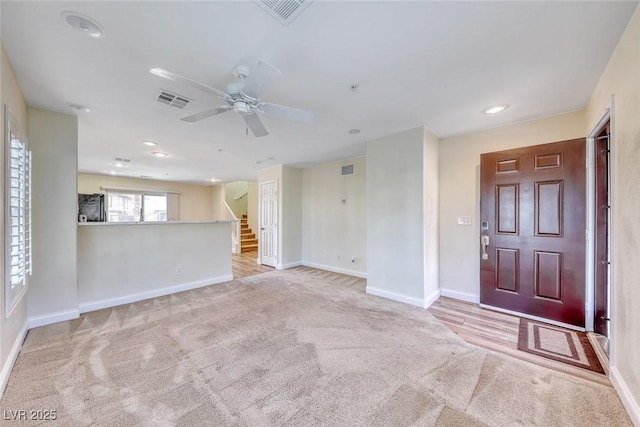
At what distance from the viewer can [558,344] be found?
246 centimetres

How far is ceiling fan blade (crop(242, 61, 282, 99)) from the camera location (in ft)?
5.36

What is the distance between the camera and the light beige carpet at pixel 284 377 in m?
1.60

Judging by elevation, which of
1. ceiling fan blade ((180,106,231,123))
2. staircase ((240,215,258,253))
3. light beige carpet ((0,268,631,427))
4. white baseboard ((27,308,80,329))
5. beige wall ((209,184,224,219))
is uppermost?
ceiling fan blade ((180,106,231,123))

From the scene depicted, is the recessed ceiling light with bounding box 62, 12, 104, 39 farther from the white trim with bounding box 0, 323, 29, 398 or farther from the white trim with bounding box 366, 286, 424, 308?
the white trim with bounding box 366, 286, 424, 308

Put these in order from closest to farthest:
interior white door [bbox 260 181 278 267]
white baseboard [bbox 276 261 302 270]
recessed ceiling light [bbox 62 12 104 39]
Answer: recessed ceiling light [bbox 62 12 104 39] < white baseboard [bbox 276 261 302 270] < interior white door [bbox 260 181 278 267]

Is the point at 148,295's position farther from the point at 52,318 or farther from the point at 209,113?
the point at 209,113

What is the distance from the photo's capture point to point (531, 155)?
302cm

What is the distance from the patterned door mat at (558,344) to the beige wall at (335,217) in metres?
2.73

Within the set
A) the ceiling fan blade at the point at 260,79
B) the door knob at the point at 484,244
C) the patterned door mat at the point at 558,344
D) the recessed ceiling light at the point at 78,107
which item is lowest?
the patterned door mat at the point at 558,344

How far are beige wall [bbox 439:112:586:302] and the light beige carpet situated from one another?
1.01 m

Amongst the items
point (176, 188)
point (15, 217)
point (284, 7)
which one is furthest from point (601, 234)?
point (176, 188)

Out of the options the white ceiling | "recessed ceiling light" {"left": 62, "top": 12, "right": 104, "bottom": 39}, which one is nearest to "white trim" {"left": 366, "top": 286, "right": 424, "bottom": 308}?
the white ceiling

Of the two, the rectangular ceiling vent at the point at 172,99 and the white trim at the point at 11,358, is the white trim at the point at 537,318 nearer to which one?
the rectangular ceiling vent at the point at 172,99

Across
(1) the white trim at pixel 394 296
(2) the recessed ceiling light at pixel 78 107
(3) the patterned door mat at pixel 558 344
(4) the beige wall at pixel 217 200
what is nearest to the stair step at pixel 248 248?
(4) the beige wall at pixel 217 200
